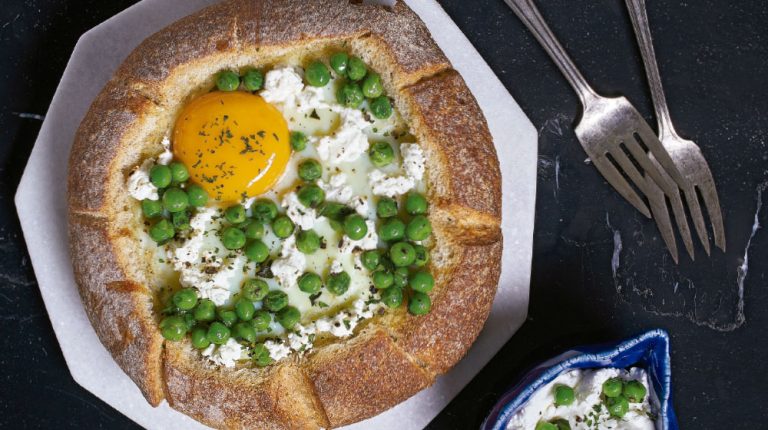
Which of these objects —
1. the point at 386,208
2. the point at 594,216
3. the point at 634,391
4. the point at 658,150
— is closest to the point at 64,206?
the point at 386,208

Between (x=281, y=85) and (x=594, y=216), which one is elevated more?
(x=281, y=85)

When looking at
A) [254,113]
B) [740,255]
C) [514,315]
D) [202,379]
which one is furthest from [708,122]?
[202,379]

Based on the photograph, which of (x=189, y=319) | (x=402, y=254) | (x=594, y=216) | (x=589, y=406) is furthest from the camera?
(x=594, y=216)

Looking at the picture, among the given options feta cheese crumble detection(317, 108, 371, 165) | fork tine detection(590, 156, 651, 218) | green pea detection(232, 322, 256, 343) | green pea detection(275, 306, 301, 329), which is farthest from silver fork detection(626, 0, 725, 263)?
green pea detection(232, 322, 256, 343)

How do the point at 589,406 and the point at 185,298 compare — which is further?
the point at 589,406

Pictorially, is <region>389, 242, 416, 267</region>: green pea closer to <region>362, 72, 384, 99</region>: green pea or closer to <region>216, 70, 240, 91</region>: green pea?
<region>362, 72, 384, 99</region>: green pea

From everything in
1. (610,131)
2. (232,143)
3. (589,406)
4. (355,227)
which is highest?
(232,143)

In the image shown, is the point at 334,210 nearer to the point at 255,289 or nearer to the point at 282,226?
the point at 282,226
